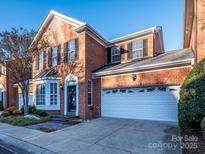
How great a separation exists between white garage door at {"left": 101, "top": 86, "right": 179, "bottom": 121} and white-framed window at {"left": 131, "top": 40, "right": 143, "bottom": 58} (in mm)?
4501

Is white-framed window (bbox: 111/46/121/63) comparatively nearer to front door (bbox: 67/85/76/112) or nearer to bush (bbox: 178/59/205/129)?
front door (bbox: 67/85/76/112)

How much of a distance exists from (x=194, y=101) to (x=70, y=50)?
11.2 m

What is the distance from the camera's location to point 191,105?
7285 mm

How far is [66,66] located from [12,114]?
24.1 ft

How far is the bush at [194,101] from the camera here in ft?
23.2

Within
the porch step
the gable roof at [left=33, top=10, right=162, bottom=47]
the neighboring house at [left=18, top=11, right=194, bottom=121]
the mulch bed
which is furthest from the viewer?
the gable roof at [left=33, top=10, right=162, bottom=47]

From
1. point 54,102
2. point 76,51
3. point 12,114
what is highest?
point 76,51

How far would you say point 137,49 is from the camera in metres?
16.7

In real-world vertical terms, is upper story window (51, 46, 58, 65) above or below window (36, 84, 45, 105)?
above

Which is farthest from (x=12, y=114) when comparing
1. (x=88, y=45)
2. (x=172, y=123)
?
(x=172, y=123)

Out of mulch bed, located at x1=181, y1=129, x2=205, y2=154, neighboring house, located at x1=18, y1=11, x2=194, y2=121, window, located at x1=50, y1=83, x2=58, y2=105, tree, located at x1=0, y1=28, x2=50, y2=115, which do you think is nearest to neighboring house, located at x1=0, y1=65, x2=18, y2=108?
neighboring house, located at x1=18, y1=11, x2=194, y2=121

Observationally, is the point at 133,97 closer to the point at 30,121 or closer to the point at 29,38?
the point at 30,121

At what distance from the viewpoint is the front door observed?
15.1 m

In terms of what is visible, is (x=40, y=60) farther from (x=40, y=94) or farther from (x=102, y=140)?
(x=102, y=140)
